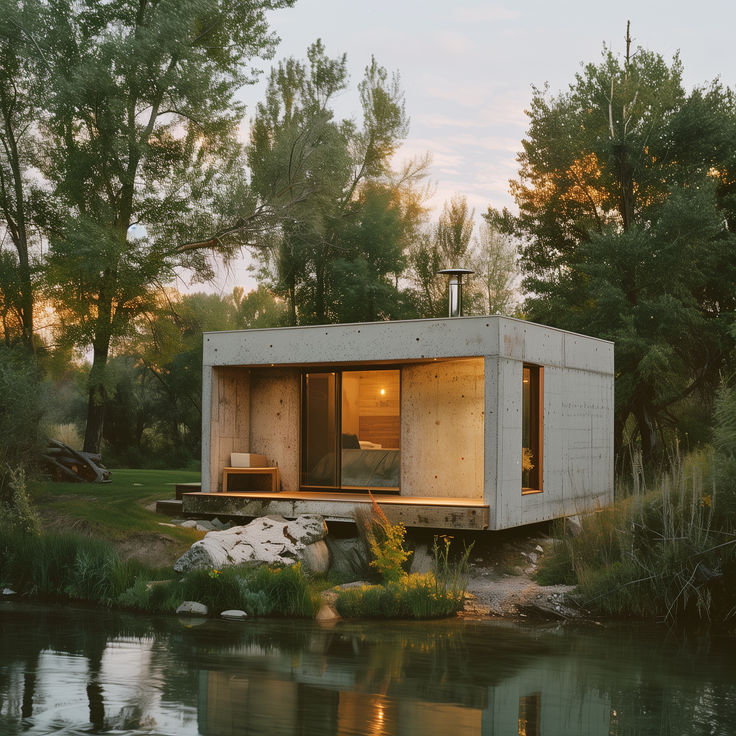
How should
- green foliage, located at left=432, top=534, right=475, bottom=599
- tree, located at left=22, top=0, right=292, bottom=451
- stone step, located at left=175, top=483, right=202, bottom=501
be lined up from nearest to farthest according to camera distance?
green foliage, located at left=432, top=534, right=475, bottom=599
stone step, located at left=175, top=483, right=202, bottom=501
tree, located at left=22, top=0, right=292, bottom=451

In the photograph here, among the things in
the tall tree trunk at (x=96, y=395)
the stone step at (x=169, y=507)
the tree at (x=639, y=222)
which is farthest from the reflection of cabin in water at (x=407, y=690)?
the tree at (x=639, y=222)

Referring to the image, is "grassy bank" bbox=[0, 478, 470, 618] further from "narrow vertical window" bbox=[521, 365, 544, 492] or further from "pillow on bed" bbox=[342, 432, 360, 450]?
"pillow on bed" bbox=[342, 432, 360, 450]

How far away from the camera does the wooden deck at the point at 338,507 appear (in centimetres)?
1177

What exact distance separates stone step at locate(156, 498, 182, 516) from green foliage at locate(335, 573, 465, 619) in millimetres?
5158

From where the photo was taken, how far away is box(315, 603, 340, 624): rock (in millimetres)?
9930

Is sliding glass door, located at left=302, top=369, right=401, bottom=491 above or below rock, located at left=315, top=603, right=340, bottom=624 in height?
above

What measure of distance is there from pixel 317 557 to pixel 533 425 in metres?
3.80

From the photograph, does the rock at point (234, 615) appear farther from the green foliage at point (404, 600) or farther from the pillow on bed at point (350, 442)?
the pillow on bed at point (350, 442)

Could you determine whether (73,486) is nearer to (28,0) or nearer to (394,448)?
(394,448)

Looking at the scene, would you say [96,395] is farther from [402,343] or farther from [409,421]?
[402,343]

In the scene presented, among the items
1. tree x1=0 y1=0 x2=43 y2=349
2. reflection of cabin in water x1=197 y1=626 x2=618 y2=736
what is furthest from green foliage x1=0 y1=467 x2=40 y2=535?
tree x1=0 y1=0 x2=43 y2=349

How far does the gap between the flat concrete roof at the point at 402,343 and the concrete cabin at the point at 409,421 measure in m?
0.02

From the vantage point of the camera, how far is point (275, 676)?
737cm

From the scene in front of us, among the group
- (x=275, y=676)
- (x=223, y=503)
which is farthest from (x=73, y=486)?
(x=275, y=676)
